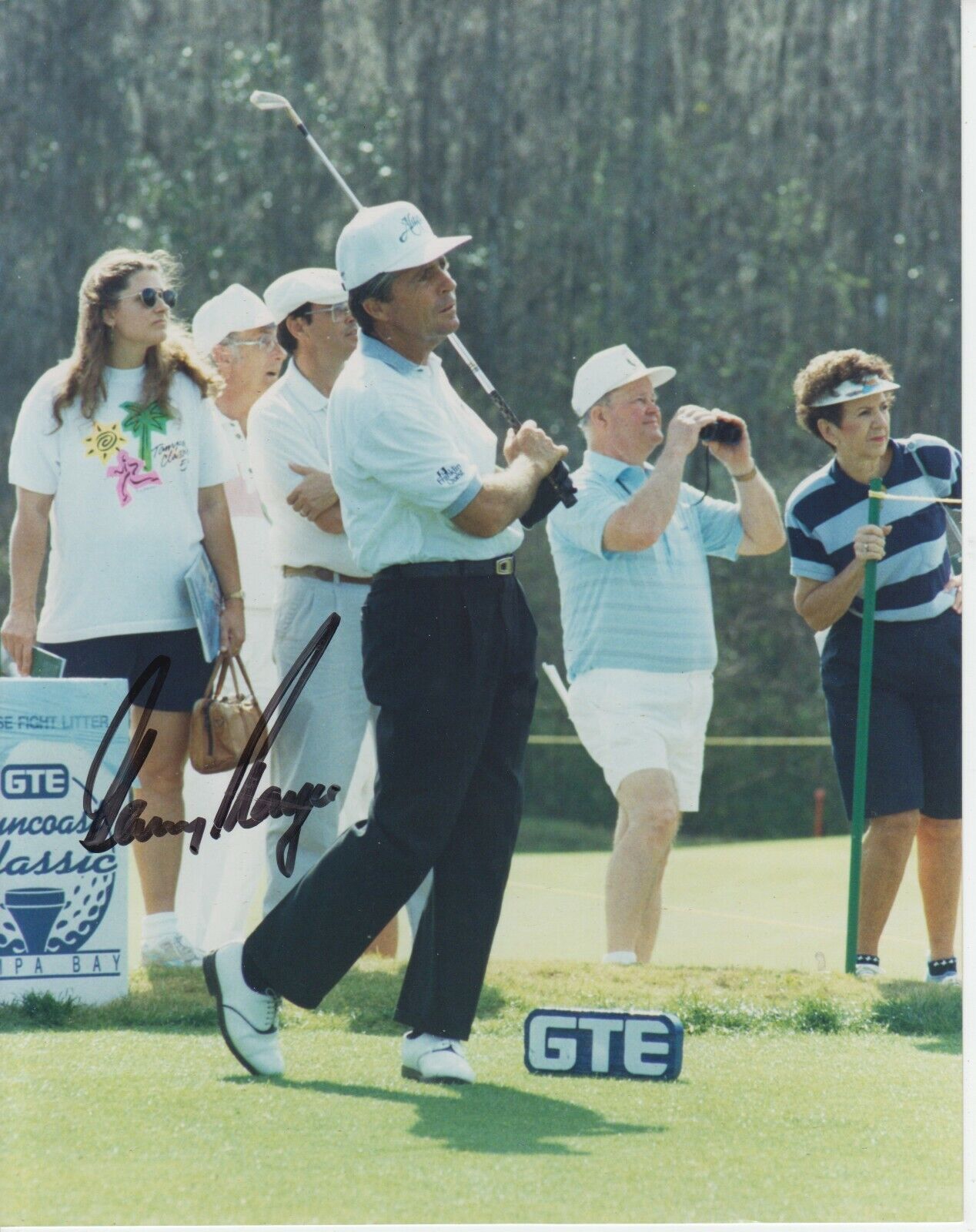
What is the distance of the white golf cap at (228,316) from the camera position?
164 inches

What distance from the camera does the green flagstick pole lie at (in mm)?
3971

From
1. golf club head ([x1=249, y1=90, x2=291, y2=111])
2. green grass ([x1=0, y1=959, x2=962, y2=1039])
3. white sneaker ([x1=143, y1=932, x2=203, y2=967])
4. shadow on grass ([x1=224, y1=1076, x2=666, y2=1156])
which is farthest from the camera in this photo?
white sneaker ([x1=143, y1=932, x2=203, y2=967])

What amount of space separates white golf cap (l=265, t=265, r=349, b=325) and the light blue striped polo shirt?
2.25 ft

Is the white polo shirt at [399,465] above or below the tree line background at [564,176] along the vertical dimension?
below

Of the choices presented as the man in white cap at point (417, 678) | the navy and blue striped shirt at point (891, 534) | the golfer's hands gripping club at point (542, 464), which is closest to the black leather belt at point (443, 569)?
the man in white cap at point (417, 678)

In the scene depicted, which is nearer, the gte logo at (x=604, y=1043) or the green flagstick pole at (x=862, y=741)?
the gte logo at (x=604, y=1043)

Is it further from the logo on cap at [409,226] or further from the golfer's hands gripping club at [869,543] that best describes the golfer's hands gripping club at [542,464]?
the golfer's hands gripping club at [869,543]

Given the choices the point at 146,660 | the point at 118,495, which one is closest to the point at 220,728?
the point at 146,660

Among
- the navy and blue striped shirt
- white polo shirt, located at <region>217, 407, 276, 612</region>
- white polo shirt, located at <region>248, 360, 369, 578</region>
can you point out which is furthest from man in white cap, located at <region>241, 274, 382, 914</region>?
the navy and blue striped shirt

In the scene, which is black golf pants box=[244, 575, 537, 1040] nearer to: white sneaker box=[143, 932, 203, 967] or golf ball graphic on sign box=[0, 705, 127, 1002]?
golf ball graphic on sign box=[0, 705, 127, 1002]

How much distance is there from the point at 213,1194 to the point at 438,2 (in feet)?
7.94

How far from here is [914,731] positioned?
13.3 ft

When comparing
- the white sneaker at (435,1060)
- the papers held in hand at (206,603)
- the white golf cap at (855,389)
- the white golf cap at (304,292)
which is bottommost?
the white sneaker at (435,1060)

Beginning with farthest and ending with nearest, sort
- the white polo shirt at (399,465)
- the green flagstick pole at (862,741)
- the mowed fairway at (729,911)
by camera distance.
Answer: the mowed fairway at (729,911) < the green flagstick pole at (862,741) < the white polo shirt at (399,465)
